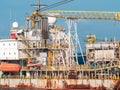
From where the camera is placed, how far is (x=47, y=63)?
2724 inches

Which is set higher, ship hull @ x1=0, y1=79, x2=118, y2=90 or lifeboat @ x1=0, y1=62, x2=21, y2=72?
lifeboat @ x1=0, y1=62, x2=21, y2=72

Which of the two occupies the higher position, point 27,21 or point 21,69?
point 27,21

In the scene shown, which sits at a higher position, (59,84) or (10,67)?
(10,67)

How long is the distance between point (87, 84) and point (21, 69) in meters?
11.1

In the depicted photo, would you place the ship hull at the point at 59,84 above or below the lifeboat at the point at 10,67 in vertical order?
below

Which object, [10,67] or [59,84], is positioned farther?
[10,67]

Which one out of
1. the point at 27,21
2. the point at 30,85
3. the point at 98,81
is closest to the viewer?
the point at 98,81

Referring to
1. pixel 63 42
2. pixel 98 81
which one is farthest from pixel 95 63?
pixel 63 42

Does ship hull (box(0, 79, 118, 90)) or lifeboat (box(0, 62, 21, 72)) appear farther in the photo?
lifeboat (box(0, 62, 21, 72))

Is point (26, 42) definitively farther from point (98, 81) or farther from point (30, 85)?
point (98, 81)

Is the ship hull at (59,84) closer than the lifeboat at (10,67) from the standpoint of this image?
Yes

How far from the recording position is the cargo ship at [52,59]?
6322 cm

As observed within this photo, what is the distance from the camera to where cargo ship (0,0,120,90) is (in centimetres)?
6322

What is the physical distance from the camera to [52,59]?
227ft
